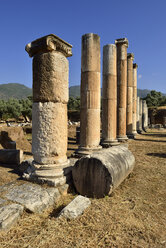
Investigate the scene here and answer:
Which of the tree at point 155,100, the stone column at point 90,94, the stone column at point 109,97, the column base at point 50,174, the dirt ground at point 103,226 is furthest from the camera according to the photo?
the tree at point 155,100

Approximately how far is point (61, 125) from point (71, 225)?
7.87 feet

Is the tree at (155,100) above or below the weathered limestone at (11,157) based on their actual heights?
above

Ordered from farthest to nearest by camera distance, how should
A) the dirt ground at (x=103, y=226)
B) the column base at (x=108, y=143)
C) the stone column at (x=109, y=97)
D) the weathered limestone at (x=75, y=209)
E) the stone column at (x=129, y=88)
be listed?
the stone column at (x=129, y=88), the stone column at (x=109, y=97), the column base at (x=108, y=143), the weathered limestone at (x=75, y=209), the dirt ground at (x=103, y=226)

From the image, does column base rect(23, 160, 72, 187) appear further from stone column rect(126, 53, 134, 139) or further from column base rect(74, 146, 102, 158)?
stone column rect(126, 53, 134, 139)

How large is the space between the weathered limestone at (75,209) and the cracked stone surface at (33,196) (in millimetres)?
552

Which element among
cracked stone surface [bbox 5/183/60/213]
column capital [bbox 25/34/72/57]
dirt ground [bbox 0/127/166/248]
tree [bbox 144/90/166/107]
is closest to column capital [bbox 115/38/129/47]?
column capital [bbox 25/34/72/57]

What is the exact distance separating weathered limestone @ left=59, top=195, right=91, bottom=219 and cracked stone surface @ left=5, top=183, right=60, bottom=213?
0.55 metres

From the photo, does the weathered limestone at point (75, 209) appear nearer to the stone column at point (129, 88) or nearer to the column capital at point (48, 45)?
the column capital at point (48, 45)

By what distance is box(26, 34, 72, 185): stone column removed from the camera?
444 centimetres

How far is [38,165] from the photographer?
4586 millimetres

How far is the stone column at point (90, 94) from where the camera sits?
24.3 ft

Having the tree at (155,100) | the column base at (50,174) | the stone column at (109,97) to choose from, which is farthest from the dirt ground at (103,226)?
the tree at (155,100)

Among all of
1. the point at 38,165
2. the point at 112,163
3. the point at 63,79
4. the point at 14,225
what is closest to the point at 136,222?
the point at 112,163

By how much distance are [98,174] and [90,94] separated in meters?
4.29
